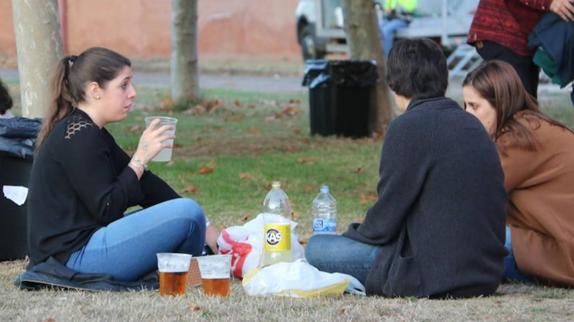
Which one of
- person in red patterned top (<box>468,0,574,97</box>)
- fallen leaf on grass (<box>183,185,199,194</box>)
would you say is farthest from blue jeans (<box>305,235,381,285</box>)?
fallen leaf on grass (<box>183,185,199,194</box>)

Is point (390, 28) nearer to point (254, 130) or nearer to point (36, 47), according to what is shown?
point (254, 130)

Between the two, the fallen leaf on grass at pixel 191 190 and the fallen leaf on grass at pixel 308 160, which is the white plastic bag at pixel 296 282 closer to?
the fallen leaf on grass at pixel 191 190

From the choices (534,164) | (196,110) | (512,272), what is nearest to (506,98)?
(534,164)

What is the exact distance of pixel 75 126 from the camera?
16.9 feet

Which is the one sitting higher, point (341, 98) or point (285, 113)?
point (341, 98)

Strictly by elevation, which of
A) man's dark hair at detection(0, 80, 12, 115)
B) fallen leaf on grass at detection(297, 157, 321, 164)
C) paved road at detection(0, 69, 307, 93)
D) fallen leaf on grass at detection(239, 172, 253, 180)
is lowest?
paved road at detection(0, 69, 307, 93)

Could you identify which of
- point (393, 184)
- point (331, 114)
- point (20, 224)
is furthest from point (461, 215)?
point (331, 114)

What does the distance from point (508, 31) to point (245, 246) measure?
2221mm

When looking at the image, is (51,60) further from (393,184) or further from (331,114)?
(331,114)

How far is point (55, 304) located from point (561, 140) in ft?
7.98

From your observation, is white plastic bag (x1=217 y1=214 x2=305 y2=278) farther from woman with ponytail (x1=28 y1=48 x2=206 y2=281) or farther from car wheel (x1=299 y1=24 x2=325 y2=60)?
car wheel (x1=299 y1=24 x2=325 y2=60)

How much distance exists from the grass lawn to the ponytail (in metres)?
0.76

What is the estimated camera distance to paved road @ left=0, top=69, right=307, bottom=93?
66.5 ft

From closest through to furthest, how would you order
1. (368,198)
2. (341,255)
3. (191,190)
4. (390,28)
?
(341,255)
(368,198)
(191,190)
(390,28)
